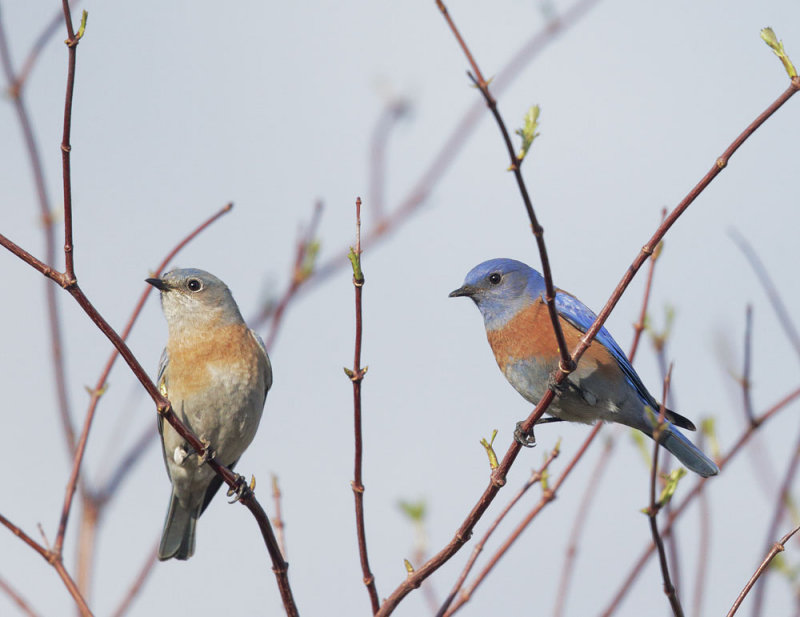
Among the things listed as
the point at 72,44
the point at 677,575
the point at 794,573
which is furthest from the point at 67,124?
the point at 794,573

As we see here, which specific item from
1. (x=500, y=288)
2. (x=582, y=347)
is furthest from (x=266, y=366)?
(x=582, y=347)

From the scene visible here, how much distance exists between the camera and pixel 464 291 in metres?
7.49

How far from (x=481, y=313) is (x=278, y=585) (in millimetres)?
3288

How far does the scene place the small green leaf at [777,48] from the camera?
12.6 feet

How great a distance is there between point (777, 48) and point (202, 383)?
4796 mm

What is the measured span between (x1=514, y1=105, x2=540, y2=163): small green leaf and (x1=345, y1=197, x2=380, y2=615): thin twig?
771 mm

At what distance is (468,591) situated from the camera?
15.2ft

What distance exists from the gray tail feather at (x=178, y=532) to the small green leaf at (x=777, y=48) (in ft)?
20.1

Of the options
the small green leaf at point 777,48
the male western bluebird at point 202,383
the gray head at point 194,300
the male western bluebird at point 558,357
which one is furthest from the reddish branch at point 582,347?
the gray head at point 194,300

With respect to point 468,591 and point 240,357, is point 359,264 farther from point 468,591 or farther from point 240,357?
point 240,357

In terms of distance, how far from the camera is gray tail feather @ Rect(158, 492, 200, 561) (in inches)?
322

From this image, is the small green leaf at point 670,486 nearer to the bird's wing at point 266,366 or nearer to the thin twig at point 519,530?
the thin twig at point 519,530

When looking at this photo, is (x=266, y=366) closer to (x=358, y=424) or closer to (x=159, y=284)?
Result: (x=159, y=284)

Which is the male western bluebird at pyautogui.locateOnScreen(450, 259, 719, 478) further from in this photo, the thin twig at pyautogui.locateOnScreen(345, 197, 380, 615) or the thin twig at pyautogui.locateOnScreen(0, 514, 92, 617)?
the thin twig at pyautogui.locateOnScreen(0, 514, 92, 617)
